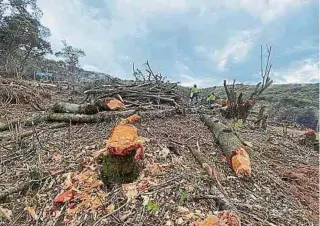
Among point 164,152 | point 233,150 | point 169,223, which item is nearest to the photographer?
point 169,223

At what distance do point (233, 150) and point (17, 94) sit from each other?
650cm

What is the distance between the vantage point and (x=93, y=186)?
3.62 meters

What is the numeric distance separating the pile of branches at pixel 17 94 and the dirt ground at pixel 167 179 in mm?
3213

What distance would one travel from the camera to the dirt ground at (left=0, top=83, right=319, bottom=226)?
10.6ft

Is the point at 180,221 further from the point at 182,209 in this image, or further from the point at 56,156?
the point at 56,156

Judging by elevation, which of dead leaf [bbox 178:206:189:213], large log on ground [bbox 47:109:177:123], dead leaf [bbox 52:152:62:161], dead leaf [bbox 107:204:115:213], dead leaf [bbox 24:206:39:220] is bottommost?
dead leaf [bbox 24:206:39:220]

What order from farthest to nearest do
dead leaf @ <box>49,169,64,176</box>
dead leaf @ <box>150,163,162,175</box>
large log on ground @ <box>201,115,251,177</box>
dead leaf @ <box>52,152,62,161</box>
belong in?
dead leaf @ <box>52,152,62,161</box> → large log on ground @ <box>201,115,251,177</box> → dead leaf @ <box>49,169,64,176</box> → dead leaf @ <box>150,163,162,175</box>

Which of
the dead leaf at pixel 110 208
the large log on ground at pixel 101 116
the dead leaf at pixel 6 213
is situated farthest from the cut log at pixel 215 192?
the dead leaf at pixel 6 213

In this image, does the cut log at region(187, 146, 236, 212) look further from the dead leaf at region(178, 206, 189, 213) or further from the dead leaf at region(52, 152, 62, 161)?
the dead leaf at region(52, 152, 62, 161)

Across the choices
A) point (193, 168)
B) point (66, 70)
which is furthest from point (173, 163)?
point (66, 70)

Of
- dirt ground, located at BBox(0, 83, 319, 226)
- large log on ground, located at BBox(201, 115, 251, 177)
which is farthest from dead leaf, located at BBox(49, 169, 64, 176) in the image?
large log on ground, located at BBox(201, 115, 251, 177)

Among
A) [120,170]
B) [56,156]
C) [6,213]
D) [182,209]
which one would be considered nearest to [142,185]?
[120,170]

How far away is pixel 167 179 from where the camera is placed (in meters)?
3.63

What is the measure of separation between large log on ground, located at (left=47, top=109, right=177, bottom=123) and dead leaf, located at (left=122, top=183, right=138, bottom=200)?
2.46 m
